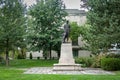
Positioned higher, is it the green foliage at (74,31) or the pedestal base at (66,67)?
the green foliage at (74,31)

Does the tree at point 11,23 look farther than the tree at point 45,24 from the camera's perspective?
No

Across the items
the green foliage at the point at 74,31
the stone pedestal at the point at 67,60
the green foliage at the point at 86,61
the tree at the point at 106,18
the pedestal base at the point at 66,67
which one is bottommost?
the green foliage at the point at 86,61

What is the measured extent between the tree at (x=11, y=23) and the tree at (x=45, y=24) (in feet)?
32.8

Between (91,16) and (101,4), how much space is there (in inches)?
72.0

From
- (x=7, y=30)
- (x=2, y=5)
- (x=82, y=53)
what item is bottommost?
(x=82, y=53)

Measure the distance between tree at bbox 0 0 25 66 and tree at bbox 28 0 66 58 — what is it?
9987 millimetres

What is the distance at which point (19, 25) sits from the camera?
3594 centimetres

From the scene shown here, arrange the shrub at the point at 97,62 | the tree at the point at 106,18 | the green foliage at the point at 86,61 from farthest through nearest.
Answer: the green foliage at the point at 86,61 → the shrub at the point at 97,62 → the tree at the point at 106,18

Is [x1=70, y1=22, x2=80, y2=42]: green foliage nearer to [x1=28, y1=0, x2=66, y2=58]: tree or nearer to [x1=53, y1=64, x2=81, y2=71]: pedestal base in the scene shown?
[x1=28, y1=0, x2=66, y2=58]: tree

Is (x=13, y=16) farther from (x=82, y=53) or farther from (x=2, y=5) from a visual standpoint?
(x=82, y=53)

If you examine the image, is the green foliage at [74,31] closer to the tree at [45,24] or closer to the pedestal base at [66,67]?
the tree at [45,24]

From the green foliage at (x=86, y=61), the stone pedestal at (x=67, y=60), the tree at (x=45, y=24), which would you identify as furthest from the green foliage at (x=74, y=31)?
the stone pedestal at (x=67, y=60)

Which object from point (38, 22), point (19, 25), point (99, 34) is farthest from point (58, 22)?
point (99, 34)

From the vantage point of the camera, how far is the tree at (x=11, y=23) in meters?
34.9
